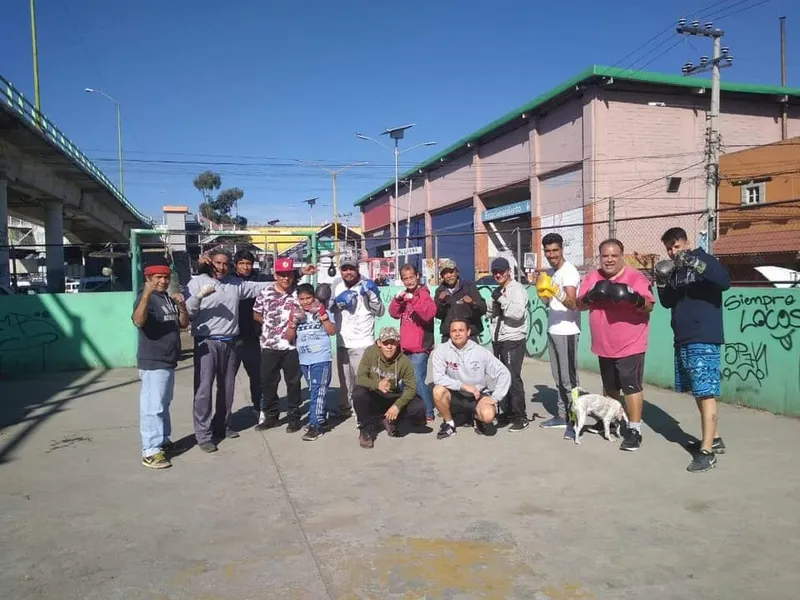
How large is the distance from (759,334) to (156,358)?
6.10 metres

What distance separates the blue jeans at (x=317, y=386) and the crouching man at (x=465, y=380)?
105 centimetres

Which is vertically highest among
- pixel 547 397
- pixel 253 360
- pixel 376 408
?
pixel 253 360

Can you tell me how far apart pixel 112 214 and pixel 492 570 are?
39.3 metres

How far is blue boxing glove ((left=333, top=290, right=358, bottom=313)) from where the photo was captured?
A: 6367 mm

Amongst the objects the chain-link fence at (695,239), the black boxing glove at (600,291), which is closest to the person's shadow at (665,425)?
the black boxing glove at (600,291)

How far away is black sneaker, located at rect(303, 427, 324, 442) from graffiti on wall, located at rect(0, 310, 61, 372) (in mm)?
6657

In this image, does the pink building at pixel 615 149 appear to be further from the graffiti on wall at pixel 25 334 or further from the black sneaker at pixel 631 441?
the black sneaker at pixel 631 441

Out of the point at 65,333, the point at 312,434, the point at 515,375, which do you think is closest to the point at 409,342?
the point at 515,375

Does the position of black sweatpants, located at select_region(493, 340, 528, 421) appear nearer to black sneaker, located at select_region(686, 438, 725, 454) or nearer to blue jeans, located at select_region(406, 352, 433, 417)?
blue jeans, located at select_region(406, 352, 433, 417)

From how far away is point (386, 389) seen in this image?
233 inches

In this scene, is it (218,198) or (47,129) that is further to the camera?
(218,198)

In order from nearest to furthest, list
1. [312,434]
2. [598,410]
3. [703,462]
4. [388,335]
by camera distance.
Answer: [703,462]
[598,410]
[388,335]
[312,434]

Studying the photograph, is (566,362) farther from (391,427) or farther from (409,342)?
(391,427)

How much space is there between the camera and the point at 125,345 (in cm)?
1095
